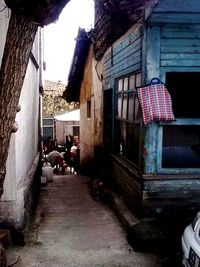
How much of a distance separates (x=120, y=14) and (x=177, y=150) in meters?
3.50

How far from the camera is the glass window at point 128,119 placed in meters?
7.88

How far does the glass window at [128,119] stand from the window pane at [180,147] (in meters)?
0.65

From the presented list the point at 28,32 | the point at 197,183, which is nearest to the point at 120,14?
the point at 197,183

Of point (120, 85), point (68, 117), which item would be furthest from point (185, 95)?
point (68, 117)

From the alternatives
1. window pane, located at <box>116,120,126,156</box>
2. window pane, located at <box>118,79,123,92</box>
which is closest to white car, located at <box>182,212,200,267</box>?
window pane, located at <box>116,120,126,156</box>

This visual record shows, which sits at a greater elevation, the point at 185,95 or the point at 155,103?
the point at 185,95

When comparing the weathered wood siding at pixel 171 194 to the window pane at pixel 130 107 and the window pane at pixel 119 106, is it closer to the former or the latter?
the window pane at pixel 130 107

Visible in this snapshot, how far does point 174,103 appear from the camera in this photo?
8.12 meters

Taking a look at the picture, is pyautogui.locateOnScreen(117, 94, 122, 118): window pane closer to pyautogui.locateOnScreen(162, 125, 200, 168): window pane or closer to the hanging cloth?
pyautogui.locateOnScreen(162, 125, 200, 168): window pane

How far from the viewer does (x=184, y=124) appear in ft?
22.6

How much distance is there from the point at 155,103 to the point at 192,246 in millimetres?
2894

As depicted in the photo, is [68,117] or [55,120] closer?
[68,117]

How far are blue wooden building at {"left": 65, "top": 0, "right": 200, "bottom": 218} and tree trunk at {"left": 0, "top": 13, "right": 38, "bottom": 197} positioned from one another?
3074 mm

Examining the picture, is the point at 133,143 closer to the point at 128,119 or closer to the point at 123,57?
the point at 128,119
